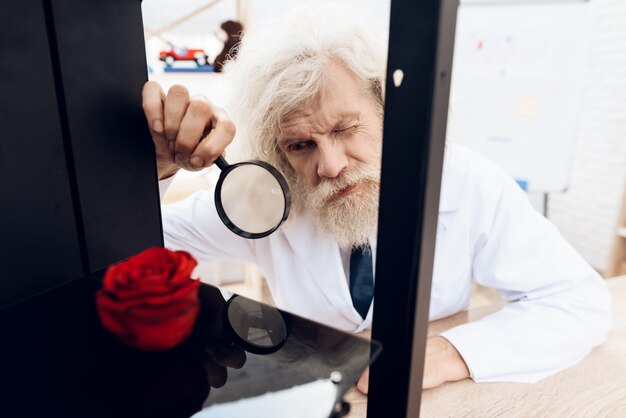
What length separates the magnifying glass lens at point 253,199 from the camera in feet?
1.60

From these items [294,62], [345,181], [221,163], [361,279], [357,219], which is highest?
[294,62]

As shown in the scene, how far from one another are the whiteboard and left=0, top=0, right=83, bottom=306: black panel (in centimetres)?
189

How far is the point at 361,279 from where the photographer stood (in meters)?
1.18

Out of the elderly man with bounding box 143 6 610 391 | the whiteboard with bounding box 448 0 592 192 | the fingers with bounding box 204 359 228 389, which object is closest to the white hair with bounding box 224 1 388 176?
the elderly man with bounding box 143 6 610 391

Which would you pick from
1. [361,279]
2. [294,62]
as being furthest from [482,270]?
[294,62]

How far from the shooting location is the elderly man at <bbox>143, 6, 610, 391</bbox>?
0.79 metres

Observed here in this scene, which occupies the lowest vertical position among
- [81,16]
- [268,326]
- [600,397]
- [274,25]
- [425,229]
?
[600,397]

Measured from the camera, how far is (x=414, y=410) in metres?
0.33

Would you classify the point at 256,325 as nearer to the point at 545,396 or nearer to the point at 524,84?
the point at 545,396

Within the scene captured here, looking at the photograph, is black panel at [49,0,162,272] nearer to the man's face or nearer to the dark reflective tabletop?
the dark reflective tabletop

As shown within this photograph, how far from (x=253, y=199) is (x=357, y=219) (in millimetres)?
585

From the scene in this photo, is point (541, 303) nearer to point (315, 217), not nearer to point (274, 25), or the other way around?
point (315, 217)

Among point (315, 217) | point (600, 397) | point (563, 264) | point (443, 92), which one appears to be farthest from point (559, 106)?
point (443, 92)

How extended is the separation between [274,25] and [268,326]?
86 centimetres
